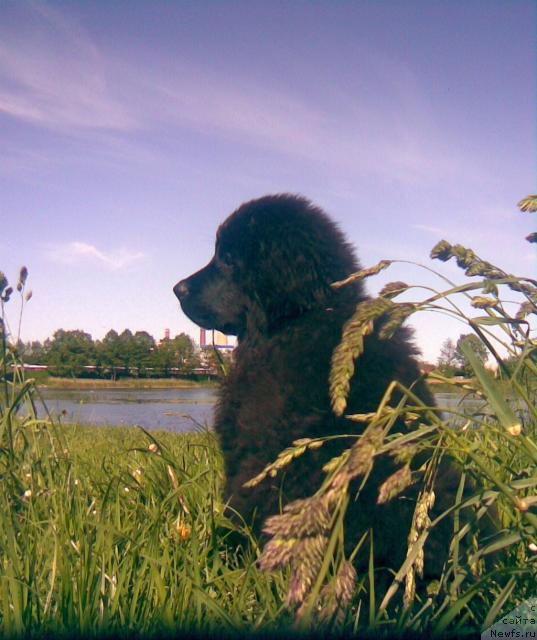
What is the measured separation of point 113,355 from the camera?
5387 millimetres

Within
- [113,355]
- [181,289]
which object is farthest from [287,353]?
[113,355]

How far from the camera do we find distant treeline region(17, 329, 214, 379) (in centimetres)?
355

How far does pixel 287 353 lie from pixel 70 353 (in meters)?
2.18

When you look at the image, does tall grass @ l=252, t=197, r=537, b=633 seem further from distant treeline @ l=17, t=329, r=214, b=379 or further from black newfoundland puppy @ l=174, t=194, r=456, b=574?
distant treeline @ l=17, t=329, r=214, b=379

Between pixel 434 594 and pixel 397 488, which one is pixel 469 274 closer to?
pixel 397 488

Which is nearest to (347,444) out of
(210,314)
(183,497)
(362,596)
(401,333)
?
(362,596)

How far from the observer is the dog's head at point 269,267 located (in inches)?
108

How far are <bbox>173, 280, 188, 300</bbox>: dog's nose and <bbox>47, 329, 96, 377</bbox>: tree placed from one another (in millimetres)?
739

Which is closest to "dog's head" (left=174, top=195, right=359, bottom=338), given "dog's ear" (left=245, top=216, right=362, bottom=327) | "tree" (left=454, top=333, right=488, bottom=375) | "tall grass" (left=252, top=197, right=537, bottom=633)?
"dog's ear" (left=245, top=216, right=362, bottom=327)

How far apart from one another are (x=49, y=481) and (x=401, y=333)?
1.39 meters

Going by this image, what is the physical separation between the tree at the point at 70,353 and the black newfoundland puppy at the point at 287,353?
79 cm

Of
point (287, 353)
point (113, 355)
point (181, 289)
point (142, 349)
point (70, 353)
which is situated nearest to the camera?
point (287, 353)

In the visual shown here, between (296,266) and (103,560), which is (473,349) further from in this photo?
(296,266)

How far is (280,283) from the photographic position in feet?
9.06
